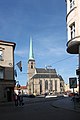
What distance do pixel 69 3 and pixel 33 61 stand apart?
144 meters

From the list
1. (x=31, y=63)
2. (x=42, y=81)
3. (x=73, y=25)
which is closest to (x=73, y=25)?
(x=73, y=25)

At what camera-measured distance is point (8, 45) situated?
5488 cm

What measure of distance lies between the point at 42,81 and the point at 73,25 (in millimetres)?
143227

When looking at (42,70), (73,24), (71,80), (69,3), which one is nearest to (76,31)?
(73,24)

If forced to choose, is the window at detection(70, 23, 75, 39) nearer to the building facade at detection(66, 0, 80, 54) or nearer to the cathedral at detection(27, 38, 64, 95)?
the building facade at detection(66, 0, 80, 54)

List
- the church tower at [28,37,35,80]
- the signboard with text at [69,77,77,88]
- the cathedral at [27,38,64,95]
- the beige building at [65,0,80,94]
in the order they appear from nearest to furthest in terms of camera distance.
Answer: the signboard with text at [69,77,77,88]
the beige building at [65,0,80,94]
the cathedral at [27,38,64,95]
the church tower at [28,37,35,80]

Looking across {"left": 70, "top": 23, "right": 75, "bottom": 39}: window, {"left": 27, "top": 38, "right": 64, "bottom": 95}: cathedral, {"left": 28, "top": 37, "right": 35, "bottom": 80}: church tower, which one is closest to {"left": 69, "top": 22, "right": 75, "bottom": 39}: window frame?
{"left": 70, "top": 23, "right": 75, "bottom": 39}: window

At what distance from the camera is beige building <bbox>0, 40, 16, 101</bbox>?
52469mm

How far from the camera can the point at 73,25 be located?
3183 centimetres

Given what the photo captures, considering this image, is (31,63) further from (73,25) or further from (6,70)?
(73,25)

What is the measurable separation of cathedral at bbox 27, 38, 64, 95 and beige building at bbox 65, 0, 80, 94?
135 metres

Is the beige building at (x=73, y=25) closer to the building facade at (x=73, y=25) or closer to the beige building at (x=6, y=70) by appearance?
the building facade at (x=73, y=25)

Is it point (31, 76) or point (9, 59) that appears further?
point (31, 76)

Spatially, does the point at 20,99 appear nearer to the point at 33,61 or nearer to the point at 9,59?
the point at 9,59
